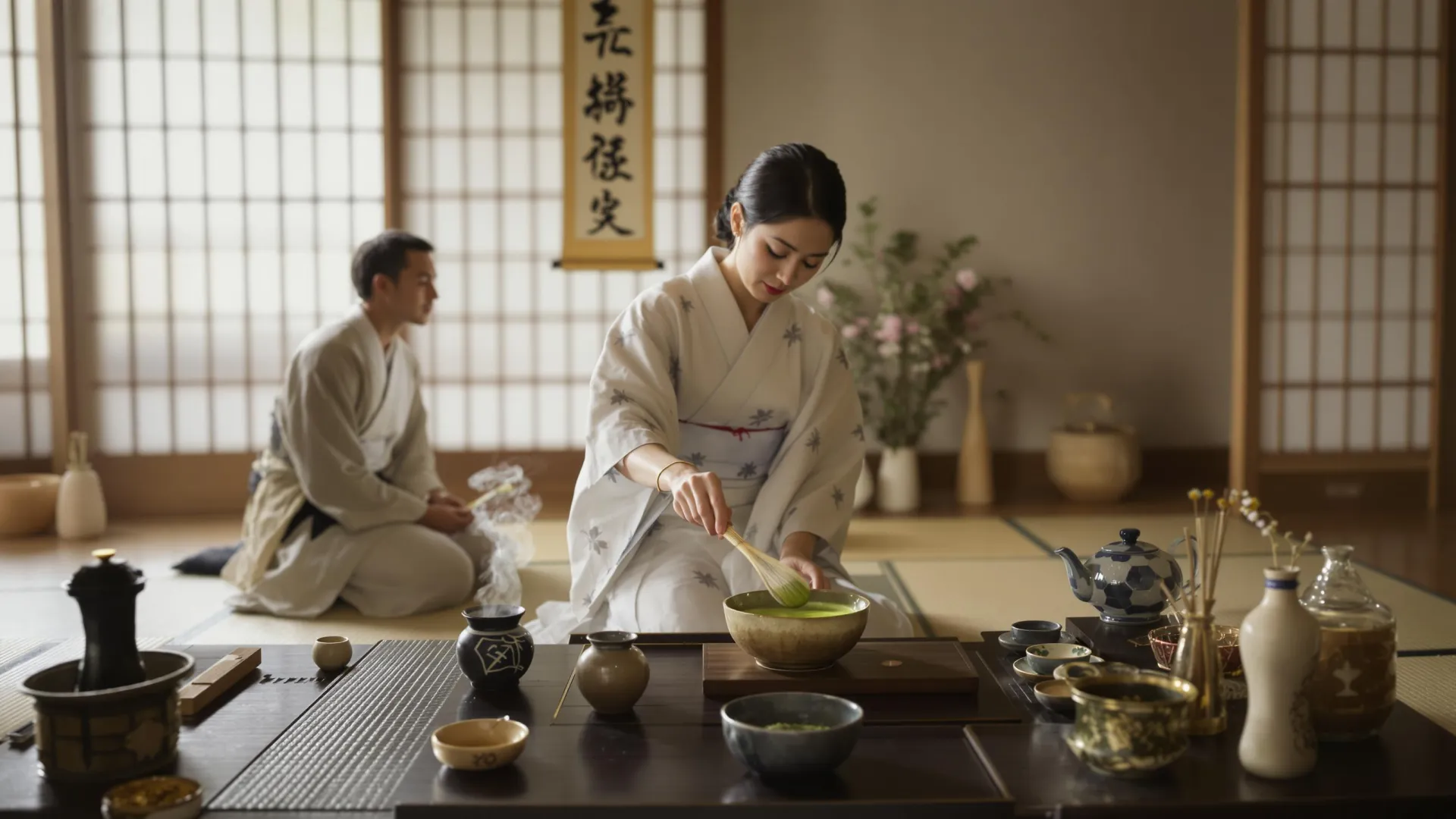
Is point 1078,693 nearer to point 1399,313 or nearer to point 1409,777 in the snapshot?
point 1409,777

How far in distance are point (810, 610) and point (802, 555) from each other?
2.15ft

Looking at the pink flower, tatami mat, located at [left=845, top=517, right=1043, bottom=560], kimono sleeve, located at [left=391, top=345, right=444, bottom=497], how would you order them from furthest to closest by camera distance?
the pink flower → tatami mat, located at [left=845, top=517, right=1043, bottom=560] → kimono sleeve, located at [left=391, top=345, right=444, bottom=497]

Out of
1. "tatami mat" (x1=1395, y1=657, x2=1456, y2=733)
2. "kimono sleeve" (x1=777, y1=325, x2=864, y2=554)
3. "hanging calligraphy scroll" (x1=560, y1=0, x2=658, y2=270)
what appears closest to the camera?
"tatami mat" (x1=1395, y1=657, x2=1456, y2=733)

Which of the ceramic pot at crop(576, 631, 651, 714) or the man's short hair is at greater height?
the man's short hair

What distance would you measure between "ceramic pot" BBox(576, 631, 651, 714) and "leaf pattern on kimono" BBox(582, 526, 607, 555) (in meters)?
1.01

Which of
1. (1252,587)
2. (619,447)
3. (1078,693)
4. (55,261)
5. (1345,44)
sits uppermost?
(1345,44)

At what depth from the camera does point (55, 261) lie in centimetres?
549

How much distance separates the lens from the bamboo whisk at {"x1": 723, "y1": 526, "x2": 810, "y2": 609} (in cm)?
193

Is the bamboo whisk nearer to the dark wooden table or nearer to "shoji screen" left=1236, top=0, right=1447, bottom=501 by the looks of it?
→ the dark wooden table

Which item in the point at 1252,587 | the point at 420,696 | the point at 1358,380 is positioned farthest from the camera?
the point at 1358,380

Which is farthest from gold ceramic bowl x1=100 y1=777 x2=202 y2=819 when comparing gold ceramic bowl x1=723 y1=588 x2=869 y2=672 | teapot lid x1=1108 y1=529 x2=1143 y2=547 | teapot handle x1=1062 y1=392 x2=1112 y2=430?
teapot handle x1=1062 y1=392 x2=1112 y2=430

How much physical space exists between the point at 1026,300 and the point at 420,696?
4.76m

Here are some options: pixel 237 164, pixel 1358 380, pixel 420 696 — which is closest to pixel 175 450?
pixel 237 164

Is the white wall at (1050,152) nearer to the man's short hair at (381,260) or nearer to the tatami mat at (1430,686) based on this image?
the man's short hair at (381,260)
